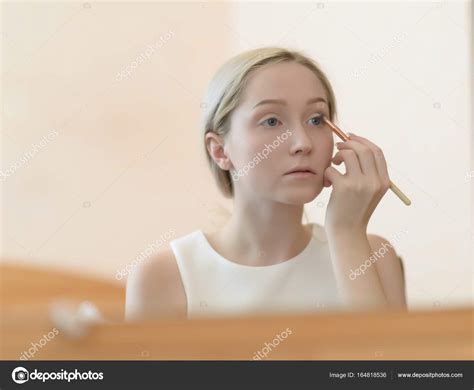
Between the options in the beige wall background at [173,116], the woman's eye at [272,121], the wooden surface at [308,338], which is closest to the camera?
the wooden surface at [308,338]

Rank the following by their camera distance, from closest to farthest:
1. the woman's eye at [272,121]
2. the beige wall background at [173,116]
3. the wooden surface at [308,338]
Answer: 1. the wooden surface at [308,338]
2. the woman's eye at [272,121]
3. the beige wall background at [173,116]

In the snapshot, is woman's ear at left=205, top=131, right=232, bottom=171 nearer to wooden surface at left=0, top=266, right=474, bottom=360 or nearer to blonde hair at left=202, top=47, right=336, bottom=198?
blonde hair at left=202, top=47, right=336, bottom=198

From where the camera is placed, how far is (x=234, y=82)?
99 centimetres


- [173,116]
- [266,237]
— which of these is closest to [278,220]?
[266,237]

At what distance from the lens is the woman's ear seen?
102 cm

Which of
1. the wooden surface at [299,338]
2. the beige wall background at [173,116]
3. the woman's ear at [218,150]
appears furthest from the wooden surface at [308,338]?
the beige wall background at [173,116]

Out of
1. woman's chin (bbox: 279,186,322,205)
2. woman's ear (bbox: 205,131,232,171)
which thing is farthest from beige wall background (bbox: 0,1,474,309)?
woman's chin (bbox: 279,186,322,205)

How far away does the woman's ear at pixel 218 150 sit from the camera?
1024 mm

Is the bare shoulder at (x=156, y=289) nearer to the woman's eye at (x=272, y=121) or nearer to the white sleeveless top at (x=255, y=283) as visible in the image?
the white sleeveless top at (x=255, y=283)

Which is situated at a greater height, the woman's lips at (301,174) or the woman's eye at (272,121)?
the woman's eye at (272,121)

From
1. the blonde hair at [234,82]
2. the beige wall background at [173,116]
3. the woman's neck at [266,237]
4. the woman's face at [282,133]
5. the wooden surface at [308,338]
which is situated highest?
the beige wall background at [173,116]

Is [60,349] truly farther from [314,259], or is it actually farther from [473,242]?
[473,242]

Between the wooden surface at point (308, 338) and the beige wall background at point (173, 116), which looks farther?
the beige wall background at point (173, 116)
